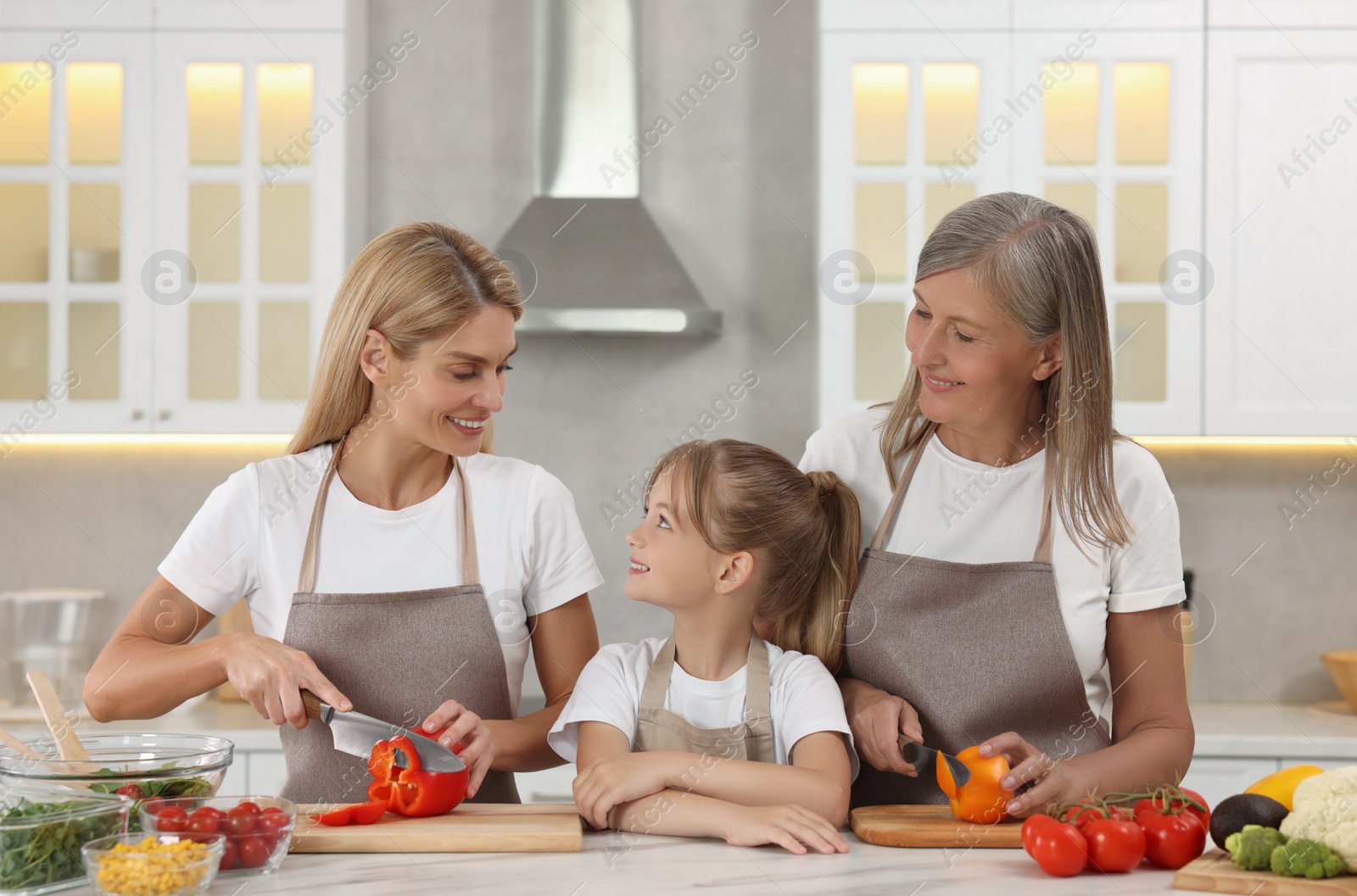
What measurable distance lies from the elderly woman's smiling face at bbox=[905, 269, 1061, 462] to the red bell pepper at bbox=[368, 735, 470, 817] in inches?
28.5

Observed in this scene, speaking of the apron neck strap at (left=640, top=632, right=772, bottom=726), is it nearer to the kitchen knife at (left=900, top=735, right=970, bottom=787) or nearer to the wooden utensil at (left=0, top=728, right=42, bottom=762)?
the kitchen knife at (left=900, top=735, right=970, bottom=787)

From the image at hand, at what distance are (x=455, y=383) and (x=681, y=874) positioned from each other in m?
0.70

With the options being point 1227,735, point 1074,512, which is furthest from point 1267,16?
point 1074,512

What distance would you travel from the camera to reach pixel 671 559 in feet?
4.77

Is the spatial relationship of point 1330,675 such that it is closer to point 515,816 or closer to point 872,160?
point 872,160

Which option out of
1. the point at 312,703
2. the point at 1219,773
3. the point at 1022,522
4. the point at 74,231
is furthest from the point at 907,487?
the point at 74,231

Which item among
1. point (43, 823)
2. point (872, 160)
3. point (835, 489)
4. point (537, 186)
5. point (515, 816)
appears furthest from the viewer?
point (537, 186)

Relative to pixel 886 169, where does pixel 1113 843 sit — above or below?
below

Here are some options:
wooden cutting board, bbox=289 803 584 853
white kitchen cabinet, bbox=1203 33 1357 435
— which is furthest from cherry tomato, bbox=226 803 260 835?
white kitchen cabinet, bbox=1203 33 1357 435

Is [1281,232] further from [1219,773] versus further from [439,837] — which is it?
[439,837]

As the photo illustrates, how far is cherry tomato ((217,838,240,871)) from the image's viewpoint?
1.03 meters

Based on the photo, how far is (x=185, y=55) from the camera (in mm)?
2752

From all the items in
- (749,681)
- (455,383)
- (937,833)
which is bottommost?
(937,833)

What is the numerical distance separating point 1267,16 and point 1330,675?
171 centimetres
